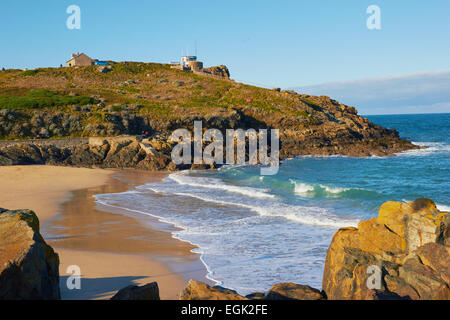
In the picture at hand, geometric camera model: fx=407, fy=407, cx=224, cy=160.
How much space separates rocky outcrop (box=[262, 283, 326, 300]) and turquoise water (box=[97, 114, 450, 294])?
2461 mm

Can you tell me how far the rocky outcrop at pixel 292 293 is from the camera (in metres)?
8.05

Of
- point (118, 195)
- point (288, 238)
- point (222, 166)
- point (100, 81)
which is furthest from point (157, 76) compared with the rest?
point (288, 238)

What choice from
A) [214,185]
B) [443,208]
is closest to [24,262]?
[443,208]

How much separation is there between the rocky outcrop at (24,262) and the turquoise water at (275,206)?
4.85 meters

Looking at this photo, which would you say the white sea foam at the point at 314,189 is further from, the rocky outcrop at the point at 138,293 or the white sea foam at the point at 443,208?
the rocky outcrop at the point at 138,293

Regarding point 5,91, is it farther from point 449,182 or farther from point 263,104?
point 449,182

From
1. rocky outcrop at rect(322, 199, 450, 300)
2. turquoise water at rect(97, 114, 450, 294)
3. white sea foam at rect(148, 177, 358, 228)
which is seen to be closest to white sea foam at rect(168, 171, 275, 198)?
turquoise water at rect(97, 114, 450, 294)

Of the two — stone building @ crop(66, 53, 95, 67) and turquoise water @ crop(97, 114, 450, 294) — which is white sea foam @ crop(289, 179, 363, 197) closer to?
turquoise water @ crop(97, 114, 450, 294)

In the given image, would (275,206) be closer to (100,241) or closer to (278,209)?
(278,209)

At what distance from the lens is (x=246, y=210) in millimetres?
21219

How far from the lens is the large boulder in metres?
7.26

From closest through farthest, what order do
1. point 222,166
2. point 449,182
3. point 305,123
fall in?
point 449,182
point 222,166
point 305,123

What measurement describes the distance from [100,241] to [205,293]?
28.9ft
